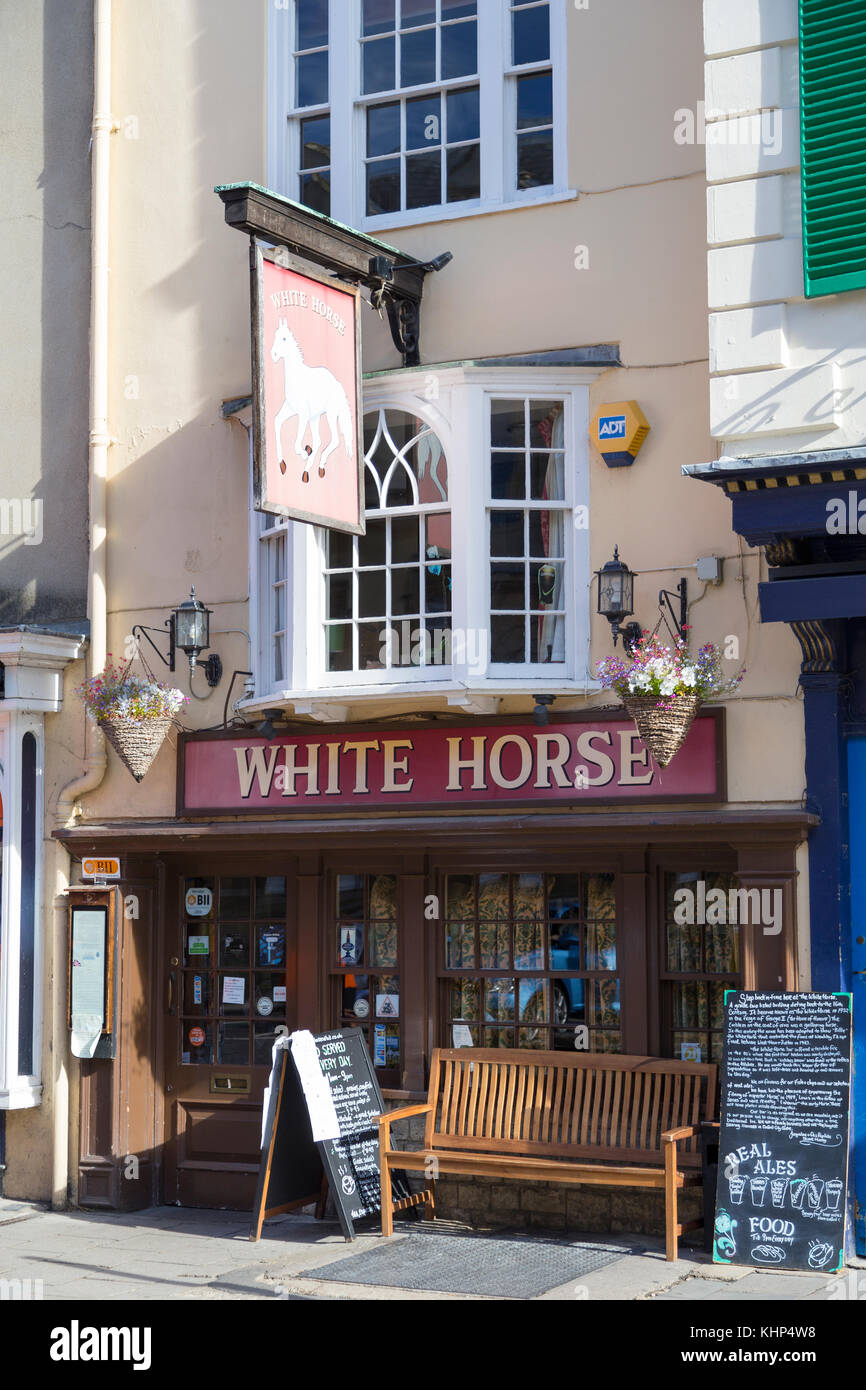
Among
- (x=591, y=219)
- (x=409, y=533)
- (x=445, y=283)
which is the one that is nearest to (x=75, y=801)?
(x=409, y=533)

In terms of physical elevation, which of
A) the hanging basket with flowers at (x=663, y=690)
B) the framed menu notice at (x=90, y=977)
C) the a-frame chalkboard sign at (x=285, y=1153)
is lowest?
the a-frame chalkboard sign at (x=285, y=1153)

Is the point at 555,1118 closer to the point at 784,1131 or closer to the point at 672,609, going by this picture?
the point at 784,1131

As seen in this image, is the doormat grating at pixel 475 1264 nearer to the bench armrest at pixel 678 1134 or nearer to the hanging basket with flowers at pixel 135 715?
the bench armrest at pixel 678 1134

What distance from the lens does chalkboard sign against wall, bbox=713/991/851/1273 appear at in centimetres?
828

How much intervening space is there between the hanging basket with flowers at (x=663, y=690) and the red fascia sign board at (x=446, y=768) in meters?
0.32

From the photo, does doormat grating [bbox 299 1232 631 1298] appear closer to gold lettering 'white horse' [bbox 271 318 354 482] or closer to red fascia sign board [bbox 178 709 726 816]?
red fascia sign board [bbox 178 709 726 816]

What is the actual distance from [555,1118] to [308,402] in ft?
14.7

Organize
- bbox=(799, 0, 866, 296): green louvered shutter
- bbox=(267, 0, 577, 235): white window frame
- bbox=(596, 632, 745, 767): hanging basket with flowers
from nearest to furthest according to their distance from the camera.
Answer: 1. bbox=(799, 0, 866, 296): green louvered shutter
2. bbox=(596, 632, 745, 767): hanging basket with flowers
3. bbox=(267, 0, 577, 235): white window frame

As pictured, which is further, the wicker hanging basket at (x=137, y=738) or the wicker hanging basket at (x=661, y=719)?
the wicker hanging basket at (x=137, y=738)

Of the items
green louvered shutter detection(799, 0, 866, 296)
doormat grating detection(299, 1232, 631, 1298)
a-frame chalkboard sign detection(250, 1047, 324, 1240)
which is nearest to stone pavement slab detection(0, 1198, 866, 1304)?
doormat grating detection(299, 1232, 631, 1298)

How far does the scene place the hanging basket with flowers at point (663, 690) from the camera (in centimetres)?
888

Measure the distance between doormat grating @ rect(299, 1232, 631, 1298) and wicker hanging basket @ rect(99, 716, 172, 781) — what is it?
3.54 m

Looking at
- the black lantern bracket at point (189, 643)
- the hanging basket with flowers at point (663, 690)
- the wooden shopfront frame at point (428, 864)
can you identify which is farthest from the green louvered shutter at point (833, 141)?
the black lantern bracket at point (189, 643)

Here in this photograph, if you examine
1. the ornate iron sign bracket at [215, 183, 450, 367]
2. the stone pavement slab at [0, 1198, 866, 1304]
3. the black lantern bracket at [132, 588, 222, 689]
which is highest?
the ornate iron sign bracket at [215, 183, 450, 367]
